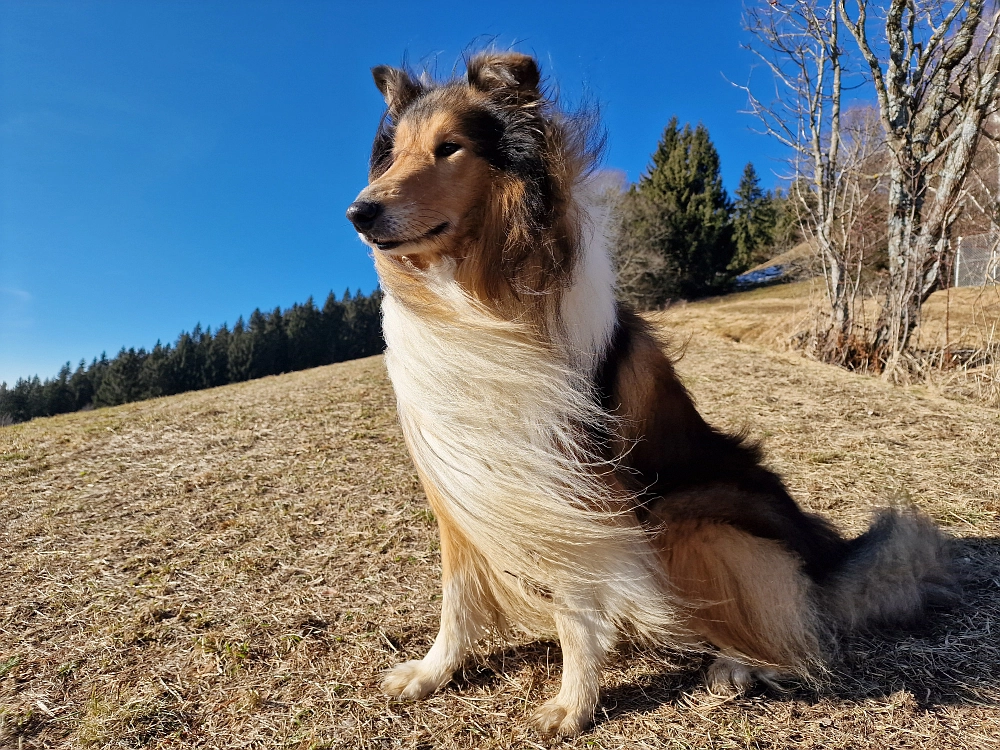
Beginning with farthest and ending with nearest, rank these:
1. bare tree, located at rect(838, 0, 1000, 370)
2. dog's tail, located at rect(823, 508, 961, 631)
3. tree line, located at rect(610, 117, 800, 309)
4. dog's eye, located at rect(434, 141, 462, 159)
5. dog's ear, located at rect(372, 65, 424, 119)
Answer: tree line, located at rect(610, 117, 800, 309), bare tree, located at rect(838, 0, 1000, 370), dog's tail, located at rect(823, 508, 961, 631), dog's ear, located at rect(372, 65, 424, 119), dog's eye, located at rect(434, 141, 462, 159)

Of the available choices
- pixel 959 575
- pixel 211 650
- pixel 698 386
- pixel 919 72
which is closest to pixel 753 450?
pixel 959 575

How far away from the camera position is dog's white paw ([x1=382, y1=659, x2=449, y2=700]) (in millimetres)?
2168

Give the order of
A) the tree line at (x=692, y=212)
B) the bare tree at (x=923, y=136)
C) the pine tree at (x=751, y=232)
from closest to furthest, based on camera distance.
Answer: the bare tree at (x=923, y=136) → the tree line at (x=692, y=212) → the pine tree at (x=751, y=232)

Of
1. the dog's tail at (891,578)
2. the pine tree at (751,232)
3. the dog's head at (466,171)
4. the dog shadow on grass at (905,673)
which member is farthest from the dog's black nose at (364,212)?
the pine tree at (751,232)

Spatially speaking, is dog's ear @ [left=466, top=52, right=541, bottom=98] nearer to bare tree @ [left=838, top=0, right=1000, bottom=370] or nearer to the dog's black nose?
the dog's black nose

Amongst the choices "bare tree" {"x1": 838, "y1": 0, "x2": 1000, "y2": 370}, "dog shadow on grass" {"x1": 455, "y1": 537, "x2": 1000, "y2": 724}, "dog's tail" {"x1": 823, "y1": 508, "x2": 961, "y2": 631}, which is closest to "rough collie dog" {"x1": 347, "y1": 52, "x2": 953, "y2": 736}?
"dog shadow on grass" {"x1": 455, "y1": 537, "x2": 1000, "y2": 724}

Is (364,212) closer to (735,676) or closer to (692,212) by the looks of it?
(735,676)

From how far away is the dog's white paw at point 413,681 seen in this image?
217 centimetres

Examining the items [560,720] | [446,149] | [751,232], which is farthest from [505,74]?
[751,232]

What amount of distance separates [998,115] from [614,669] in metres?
8.01

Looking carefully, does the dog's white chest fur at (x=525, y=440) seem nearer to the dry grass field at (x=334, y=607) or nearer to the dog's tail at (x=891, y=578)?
the dry grass field at (x=334, y=607)

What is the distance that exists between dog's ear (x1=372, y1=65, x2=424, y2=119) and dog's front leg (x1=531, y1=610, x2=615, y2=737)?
6.48 feet

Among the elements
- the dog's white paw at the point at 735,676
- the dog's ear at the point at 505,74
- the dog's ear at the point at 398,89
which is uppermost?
the dog's ear at the point at 398,89

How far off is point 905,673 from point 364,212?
2.59 meters
